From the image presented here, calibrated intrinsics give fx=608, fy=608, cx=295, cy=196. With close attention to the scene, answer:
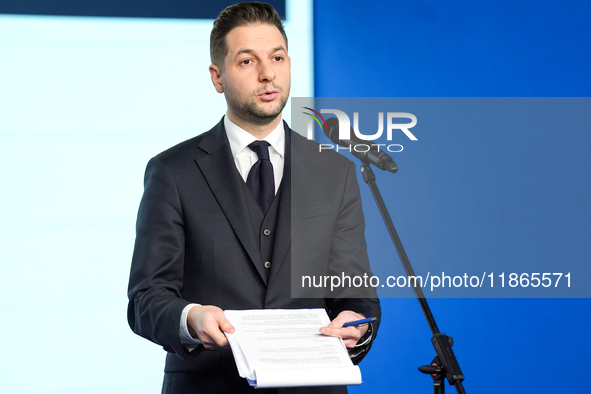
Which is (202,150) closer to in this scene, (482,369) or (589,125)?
(589,125)

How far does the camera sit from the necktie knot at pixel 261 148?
153 centimetres

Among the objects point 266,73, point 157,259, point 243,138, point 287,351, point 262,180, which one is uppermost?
point 266,73

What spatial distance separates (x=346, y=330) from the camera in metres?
1.26

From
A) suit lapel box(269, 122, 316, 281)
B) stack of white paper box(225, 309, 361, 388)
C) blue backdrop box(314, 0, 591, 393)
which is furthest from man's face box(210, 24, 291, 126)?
blue backdrop box(314, 0, 591, 393)

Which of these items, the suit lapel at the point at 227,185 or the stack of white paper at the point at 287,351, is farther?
the suit lapel at the point at 227,185

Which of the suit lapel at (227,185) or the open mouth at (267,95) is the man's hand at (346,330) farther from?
the open mouth at (267,95)

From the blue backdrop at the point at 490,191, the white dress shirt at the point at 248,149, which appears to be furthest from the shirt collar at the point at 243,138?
the blue backdrop at the point at 490,191

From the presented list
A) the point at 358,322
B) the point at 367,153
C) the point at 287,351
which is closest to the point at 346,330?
the point at 358,322

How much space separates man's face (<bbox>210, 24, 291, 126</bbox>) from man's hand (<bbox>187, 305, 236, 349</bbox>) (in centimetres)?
52

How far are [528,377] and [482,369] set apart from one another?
0.23 meters

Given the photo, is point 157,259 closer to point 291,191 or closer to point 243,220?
point 243,220

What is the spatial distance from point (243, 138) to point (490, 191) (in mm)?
837

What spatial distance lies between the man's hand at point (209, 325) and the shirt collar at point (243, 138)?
47 centimetres

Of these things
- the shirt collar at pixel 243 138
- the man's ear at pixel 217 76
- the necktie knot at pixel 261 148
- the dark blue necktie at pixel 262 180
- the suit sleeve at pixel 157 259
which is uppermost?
the man's ear at pixel 217 76
